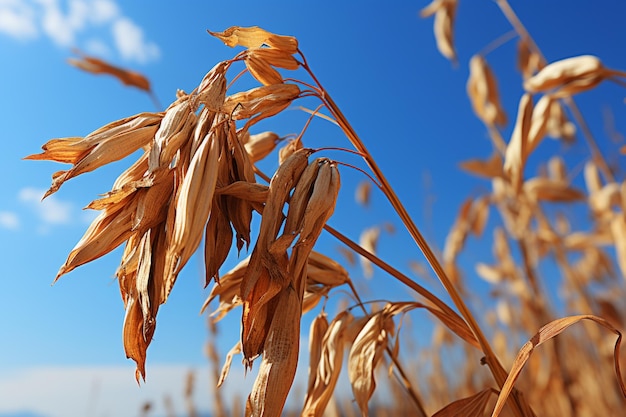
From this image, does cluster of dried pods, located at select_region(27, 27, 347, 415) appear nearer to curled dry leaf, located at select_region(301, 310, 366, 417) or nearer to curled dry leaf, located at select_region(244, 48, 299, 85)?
curled dry leaf, located at select_region(244, 48, 299, 85)

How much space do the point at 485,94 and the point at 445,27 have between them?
0.20 metres

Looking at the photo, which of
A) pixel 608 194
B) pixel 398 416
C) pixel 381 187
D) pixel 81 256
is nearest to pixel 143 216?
pixel 81 256

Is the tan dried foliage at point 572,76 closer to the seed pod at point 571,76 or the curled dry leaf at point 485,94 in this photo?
the seed pod at point 571,76

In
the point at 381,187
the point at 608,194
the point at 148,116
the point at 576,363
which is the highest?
the point at 148,116

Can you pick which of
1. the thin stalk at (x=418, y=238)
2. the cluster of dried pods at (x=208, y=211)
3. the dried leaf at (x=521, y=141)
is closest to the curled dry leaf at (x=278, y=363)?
the cluster of dried pods at (x=208, y=211)

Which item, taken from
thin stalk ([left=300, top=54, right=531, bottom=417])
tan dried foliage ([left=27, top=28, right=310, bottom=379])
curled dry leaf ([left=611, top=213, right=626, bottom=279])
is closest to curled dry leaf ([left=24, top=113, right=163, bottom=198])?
tan dried foliage ([left=27, top=28, right=310, bottom=379])

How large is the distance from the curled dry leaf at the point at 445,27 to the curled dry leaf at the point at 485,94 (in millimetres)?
128

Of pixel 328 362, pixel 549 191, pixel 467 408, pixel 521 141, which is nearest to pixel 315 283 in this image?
pixel 328 362

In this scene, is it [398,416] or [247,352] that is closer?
[247,352]

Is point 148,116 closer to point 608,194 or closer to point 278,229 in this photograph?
point 278,229

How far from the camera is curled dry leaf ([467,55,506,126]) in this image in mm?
1431

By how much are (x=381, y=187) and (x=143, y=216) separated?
0.61 feet

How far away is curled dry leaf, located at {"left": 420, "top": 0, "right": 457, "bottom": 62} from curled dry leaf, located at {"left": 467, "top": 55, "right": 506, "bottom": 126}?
128mm

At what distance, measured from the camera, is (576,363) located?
219 centimetres
